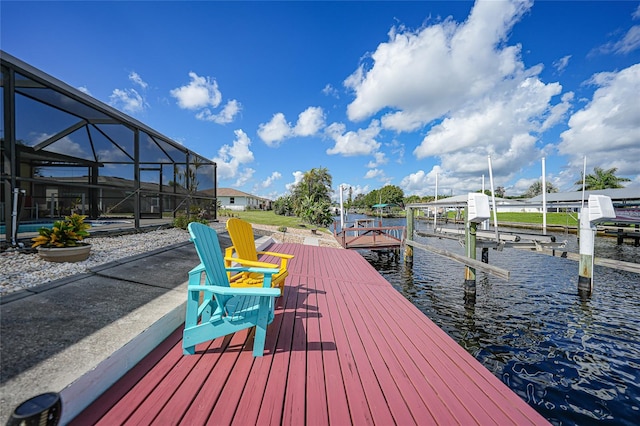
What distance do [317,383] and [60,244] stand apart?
389 centimetres

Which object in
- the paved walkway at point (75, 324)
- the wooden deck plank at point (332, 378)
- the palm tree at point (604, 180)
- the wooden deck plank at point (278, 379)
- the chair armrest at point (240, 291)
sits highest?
the palm tree at point (604, 180)

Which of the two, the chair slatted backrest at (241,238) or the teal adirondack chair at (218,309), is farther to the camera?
the chair slatted backrest at (241,238)

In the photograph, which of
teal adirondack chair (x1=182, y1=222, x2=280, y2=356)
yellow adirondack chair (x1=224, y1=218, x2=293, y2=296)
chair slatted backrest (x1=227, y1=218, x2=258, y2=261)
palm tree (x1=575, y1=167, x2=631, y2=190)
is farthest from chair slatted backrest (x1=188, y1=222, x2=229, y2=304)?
palm tree (x1=575, y1=167, x2=631, y2=190)

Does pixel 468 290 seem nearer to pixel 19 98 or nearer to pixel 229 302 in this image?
pixel 229 302

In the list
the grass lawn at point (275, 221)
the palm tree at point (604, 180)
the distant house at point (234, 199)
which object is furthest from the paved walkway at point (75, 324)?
the palm tree at point (604, 180)

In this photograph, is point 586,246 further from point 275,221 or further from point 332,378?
point 275,221

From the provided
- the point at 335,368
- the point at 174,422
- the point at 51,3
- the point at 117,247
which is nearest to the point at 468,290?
the point at 335,368

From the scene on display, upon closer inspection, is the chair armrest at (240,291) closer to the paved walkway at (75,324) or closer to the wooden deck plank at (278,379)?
the wooden deck plank at (278,379)

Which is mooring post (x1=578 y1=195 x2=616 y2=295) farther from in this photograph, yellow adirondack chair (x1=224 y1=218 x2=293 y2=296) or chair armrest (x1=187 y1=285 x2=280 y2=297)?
chair armrest (x1=187 y1=285 x2=280 y2=297)

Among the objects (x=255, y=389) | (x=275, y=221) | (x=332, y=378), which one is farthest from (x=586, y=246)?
(x=275, y=221)

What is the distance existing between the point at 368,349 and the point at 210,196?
10.9 meters

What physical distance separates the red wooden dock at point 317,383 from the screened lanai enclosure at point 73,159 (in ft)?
12.9

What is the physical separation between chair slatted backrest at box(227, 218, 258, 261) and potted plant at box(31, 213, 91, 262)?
2271 millimetres

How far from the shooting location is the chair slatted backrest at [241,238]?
2885mm
